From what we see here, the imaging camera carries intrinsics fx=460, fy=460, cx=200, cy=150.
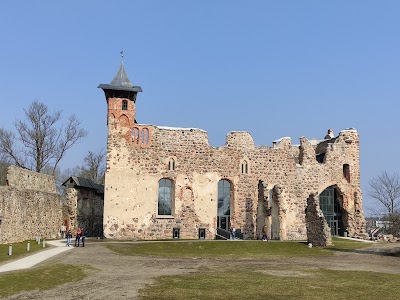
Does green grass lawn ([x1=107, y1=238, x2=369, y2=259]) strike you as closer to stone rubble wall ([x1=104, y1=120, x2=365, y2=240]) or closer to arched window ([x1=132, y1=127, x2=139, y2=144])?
stone rubble wall ([x1=104, y1=120, x2=365, y2=240])

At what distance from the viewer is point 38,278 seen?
1423cm

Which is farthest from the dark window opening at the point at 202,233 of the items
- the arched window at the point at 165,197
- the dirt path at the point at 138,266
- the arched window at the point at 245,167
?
the dirt path at the point at 138,266

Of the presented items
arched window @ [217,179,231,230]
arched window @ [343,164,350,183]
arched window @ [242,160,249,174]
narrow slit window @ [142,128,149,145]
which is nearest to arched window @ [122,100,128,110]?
narrow slit window @ [142,128,149,145]

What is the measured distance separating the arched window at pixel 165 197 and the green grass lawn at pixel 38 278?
57.5 ft

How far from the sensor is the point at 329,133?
140 ft

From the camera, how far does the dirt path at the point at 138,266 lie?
12055mm

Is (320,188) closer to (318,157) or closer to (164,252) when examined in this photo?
(318,157)

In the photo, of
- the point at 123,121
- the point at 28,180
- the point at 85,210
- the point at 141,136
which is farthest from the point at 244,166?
the point at 28,180

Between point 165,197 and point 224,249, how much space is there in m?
9.86

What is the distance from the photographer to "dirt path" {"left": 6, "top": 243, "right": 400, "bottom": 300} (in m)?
12.1

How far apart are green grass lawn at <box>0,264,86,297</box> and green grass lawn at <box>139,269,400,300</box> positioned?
291 centimetres

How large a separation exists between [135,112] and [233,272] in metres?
21.1

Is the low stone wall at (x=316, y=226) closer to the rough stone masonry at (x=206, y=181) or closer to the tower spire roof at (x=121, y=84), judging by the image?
the rough stone masonry at (x=206, y=181)

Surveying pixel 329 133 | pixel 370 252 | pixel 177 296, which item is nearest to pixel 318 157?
pixel 329 133
